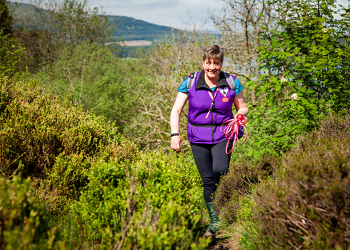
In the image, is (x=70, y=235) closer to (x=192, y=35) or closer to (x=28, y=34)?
(x=192, y=35)

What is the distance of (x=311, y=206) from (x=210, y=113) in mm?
1605

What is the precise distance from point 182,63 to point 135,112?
13.6 feet

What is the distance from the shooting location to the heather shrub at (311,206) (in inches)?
67.5

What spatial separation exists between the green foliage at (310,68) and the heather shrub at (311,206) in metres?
2.40

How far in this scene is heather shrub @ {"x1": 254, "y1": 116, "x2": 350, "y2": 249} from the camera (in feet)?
5.63

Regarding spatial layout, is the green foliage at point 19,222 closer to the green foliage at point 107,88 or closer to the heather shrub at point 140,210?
the heather shrub at point 140,210

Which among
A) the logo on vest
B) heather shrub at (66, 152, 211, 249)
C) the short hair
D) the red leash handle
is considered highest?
the short hair

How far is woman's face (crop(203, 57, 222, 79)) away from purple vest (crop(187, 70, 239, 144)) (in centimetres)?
12

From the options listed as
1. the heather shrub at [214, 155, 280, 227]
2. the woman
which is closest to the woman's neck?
the woman

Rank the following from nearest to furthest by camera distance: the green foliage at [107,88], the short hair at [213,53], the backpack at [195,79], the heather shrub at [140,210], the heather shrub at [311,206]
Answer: the heather shrub at [311,206] < the heather shrub at [140,210] < the short hair at [213,53] < the backpack at [195,79] < the green foliage at [107,88]

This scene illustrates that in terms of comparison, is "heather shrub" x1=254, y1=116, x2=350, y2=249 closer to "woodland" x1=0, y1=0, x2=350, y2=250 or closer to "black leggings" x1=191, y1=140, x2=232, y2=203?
"woodland" x1=0, y1=0, x2=350, y2=250

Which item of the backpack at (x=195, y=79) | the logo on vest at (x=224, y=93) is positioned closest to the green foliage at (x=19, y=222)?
the backpack at (x=195, y=79)

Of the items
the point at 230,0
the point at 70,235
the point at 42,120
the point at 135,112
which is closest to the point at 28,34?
the point at 135,112

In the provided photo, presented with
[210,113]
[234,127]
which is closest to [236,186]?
[234,127]
